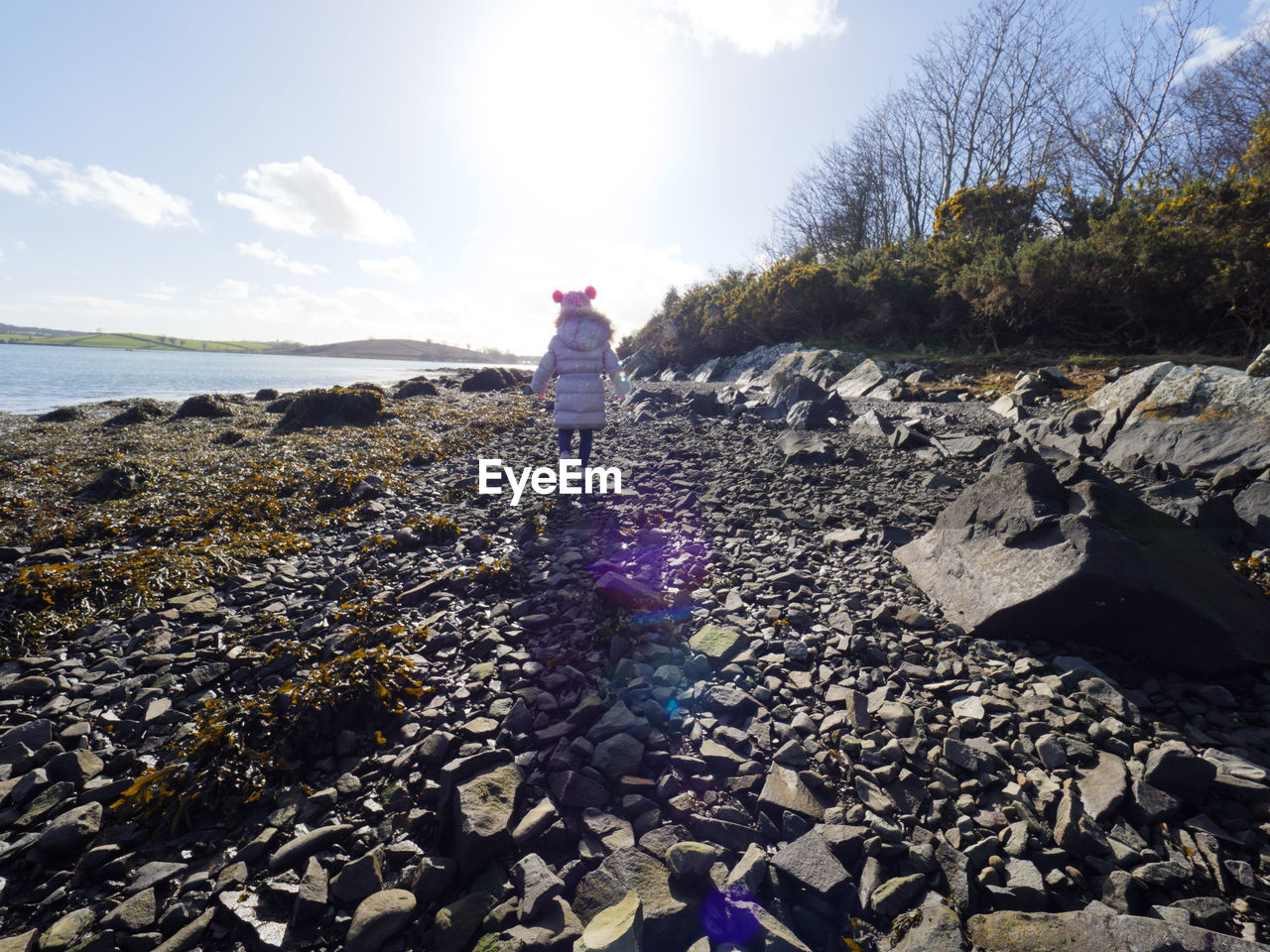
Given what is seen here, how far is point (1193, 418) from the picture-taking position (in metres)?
6.79

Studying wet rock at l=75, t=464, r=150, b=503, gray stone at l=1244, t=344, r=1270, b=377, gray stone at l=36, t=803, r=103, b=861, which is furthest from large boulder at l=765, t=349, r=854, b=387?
gray stone at l=36, t=803, r=103, b=861

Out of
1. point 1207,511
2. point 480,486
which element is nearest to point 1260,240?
point 1207,511

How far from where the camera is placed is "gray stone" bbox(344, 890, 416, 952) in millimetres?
2004

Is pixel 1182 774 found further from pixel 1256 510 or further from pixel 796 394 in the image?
pixel 796 394

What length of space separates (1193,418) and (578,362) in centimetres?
851

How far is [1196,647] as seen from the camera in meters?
3.22

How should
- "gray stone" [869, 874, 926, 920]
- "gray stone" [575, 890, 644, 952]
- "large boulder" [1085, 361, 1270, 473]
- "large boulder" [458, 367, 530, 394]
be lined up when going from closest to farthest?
"gray stone" [575, 890, 644, 952], "gray stone" [869, 874, 926, 920], "large boulder" [1085, 361, 1270, 473], "large boulder" [458, 367, 530, 394]

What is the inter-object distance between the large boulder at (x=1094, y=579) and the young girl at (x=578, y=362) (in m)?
5.14

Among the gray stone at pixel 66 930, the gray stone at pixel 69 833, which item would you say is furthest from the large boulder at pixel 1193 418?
the gray stone at pixel 69 833

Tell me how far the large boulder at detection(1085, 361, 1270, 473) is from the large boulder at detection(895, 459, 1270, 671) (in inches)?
137

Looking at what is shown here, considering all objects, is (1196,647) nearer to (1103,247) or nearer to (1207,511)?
(1207,511)

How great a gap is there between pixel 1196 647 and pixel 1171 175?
1794 centimetres

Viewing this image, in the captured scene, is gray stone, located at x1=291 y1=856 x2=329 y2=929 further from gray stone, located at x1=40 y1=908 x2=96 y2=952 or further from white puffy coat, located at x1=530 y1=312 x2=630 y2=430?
white puffy coat, located at x1=530 y1=312 x2=630 y2=430

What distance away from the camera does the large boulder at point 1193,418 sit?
6.06m
